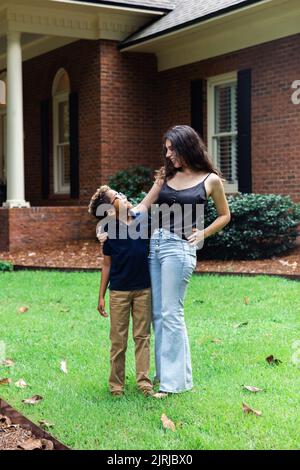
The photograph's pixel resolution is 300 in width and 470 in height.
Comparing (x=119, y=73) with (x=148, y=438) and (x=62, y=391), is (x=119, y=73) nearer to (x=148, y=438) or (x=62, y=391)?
(x=62, y=391)

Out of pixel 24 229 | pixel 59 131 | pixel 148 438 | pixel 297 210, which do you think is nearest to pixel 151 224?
pixel 148 438

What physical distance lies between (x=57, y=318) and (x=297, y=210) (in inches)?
206

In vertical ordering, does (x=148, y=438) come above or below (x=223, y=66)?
below

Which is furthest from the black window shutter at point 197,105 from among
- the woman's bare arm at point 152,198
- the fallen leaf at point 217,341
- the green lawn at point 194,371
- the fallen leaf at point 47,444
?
the fallen leaf at point 47,444

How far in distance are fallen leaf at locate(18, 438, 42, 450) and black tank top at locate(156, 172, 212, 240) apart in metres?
1.56

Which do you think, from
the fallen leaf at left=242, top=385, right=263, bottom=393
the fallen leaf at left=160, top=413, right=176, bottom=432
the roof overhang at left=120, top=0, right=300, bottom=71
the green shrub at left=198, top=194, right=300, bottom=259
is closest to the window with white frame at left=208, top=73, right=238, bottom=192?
the roof overhang at left=120, top=0, right=300, bottom=71

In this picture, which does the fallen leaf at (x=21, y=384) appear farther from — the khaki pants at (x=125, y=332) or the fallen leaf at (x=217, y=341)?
the fallen leaf at (x=217, y=341)

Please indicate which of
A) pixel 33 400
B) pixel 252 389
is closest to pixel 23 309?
pixel 33 400

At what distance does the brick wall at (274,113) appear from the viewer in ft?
40.8

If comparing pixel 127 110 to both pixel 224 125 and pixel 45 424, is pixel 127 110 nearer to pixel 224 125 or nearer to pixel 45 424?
pixel 224 125

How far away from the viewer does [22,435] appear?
3916 millimetres

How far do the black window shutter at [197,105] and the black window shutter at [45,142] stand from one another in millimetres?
4021

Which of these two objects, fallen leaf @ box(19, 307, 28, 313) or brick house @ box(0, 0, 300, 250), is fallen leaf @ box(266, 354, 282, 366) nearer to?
fallen leaf @ box(19, 307, 28, 313)
